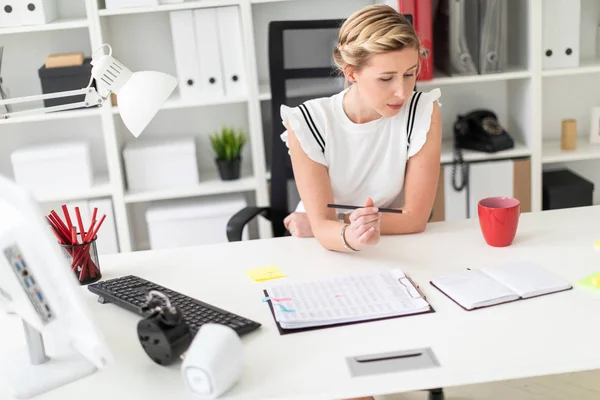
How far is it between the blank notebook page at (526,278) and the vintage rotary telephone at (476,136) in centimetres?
161

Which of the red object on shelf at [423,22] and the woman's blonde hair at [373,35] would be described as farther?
the red object on shelf at [423,22]

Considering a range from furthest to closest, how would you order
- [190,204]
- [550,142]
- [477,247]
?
[550,142] → [190,204] → [477,247]

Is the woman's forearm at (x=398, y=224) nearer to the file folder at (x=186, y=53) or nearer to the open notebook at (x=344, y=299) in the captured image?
the open notebook at (x=344, y=299)

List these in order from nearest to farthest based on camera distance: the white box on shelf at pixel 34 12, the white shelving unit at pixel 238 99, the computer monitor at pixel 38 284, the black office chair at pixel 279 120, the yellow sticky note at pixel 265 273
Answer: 1. the computer monitor at pixel 38 284
2. the yellow sticky note at pixel 265 273
3. the black office chair at pixel 279 120
4. the white box on shelf at pixel 34 12
5. the white shelving unit at pixel 238 99

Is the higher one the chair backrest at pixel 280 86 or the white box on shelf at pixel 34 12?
the white box on shelf at pixel 34 12

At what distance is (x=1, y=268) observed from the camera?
1.20 metres

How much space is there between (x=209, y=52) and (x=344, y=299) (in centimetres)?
177

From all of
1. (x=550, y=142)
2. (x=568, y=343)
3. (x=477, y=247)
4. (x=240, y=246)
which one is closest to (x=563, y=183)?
(x=550, y=142)

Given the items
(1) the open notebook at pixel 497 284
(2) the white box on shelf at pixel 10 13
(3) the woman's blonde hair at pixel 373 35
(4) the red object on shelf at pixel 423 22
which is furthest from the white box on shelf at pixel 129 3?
(1) the open notebook at pixel 497 284

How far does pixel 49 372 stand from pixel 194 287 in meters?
0.40

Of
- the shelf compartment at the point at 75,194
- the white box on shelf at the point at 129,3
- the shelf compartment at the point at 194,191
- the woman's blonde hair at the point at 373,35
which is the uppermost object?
the white box on shelf at the point at 129,3

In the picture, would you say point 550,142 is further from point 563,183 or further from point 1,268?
point 1,268

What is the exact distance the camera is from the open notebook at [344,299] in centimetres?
144

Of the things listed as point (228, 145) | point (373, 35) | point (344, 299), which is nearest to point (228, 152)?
point (228, 145)
